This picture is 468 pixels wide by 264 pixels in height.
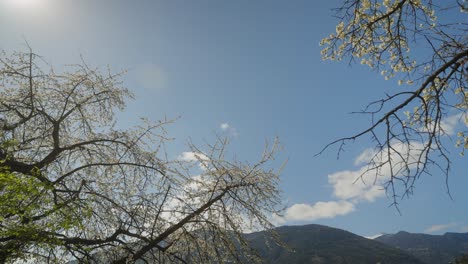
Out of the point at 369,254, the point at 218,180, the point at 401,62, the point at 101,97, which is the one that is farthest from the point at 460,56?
the point at 369,254

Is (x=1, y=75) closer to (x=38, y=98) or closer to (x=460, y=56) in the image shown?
(x=38, y=98)

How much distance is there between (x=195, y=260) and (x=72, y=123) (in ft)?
22.2

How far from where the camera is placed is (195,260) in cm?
963

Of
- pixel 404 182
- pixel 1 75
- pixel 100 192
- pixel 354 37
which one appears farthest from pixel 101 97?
pixel 404 182

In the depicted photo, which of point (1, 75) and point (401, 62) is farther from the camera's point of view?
point (1, 75)

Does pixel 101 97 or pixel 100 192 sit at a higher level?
pixel 101 97

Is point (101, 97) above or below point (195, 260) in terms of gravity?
above

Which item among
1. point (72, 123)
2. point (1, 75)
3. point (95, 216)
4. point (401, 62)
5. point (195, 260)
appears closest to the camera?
point (401, 62)

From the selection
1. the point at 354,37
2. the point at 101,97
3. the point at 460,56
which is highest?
the point at 101,97

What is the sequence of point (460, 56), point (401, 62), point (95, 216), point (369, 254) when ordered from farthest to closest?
point (369, 254), point (95, 216), point (401, 62), point (460, 56)

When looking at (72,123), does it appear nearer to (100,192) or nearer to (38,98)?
(38,98)

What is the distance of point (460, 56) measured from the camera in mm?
5613

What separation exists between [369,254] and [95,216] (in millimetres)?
213134

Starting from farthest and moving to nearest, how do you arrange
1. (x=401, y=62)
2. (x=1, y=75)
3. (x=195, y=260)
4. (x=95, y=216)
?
(x=1, y=75), (x=95, y=216), (x=195, y=260), (x=401, y=62)
